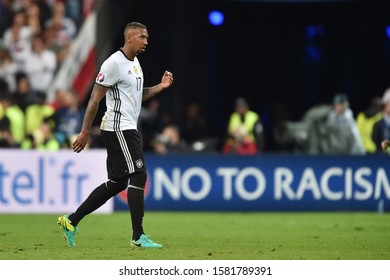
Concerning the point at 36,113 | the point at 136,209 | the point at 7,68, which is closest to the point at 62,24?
the point at 7,68

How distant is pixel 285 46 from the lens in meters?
25.5

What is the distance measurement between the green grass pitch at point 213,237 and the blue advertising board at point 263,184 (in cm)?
31

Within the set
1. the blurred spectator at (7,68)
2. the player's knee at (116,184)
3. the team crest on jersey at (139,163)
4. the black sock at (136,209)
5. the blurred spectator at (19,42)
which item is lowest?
the black sock at (136,209)

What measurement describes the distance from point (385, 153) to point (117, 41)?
6.55 metres

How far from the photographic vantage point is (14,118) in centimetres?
2227

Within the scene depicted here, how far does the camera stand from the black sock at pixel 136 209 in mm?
12438


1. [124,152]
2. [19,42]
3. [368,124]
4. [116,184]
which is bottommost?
[116,184]

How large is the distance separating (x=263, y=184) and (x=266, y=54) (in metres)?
6.58

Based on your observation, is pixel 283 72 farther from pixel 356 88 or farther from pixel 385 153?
pixel 385 153

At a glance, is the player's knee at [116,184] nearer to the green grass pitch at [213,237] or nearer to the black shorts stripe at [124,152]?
the black shorts stripe at [124,152]

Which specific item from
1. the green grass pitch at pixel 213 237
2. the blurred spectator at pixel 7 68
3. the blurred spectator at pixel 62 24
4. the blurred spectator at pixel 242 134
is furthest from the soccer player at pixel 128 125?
the blurred spectator at pixel 62 24

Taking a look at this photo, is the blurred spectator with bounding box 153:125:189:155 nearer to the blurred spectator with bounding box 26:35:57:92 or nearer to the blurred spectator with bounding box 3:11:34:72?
the blurred spectator with bounding box 26:35:57:92

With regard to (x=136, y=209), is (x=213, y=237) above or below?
below

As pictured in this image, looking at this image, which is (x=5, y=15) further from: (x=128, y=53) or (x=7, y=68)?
(x=128, y=53)
